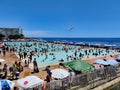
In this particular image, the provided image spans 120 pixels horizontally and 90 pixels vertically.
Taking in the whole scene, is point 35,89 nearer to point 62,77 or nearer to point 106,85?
point 62,77

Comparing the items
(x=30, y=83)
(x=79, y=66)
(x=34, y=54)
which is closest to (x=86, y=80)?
(x=79, y=66)

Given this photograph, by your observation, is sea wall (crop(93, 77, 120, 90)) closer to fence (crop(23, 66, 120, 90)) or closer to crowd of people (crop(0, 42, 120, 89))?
fence (crop(23, 66, 120, 90))

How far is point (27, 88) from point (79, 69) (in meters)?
6.00

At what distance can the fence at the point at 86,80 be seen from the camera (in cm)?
1592

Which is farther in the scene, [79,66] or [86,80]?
[79,66]

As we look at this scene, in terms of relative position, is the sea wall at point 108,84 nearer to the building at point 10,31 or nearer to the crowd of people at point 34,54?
the crowd of people at point 34,54

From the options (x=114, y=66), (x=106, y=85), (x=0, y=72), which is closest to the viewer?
(x=106, y=85)

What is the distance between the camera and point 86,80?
60.4 feet

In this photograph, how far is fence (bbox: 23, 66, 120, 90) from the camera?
52.2 ft

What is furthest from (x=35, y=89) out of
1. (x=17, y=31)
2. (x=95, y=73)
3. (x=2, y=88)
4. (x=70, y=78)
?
(x=17, y=31)

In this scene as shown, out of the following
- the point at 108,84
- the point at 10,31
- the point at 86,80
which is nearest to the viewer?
the point at 86,80

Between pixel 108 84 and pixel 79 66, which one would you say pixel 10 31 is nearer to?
pixel 108 84

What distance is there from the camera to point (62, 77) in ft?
56.5

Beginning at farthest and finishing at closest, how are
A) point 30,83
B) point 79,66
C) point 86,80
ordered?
point 79,66 < point 86,80 < point 30,83
